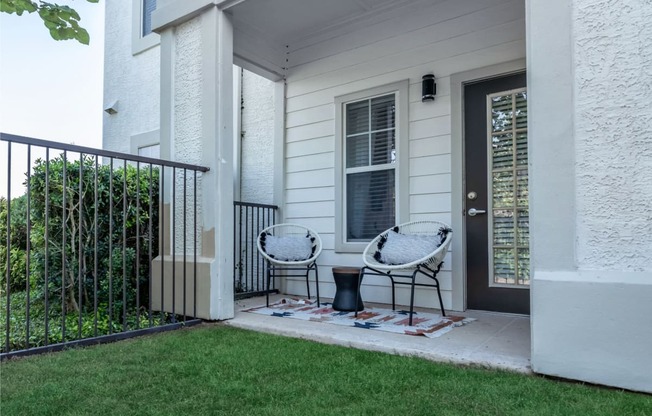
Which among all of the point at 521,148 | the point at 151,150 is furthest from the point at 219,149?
the point at 151,150

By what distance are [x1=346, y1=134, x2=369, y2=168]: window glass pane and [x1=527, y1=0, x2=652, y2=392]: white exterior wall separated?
208 cm

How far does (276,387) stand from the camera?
182 cm

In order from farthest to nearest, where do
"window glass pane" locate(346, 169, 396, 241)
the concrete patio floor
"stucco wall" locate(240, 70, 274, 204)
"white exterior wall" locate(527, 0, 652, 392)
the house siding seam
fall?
"stucco wall" locate(240, 70, 274, 204), "window glass pane" locate(346, 169, 396, 241), the house siding seam, the concrete patio floor, "white exterior wall" locate(527, 0, 652, 392)

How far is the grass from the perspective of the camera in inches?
62.8

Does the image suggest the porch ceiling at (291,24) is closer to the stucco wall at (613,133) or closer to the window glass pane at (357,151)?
the window glass pane at (357,151)

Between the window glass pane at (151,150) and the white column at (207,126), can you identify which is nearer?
the white column at (207,126)

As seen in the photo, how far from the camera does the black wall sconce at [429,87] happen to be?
3.53 m

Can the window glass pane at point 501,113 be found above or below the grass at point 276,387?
above

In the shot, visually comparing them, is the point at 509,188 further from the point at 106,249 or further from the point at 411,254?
the point at 106,249

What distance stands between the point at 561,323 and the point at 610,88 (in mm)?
1057

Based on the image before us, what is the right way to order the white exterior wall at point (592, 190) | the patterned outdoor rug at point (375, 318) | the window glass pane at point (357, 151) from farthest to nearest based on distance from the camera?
1. the window glass pane at point (357, 151)
2. the patterned outdoor rug at point (375, 318)
3. the white exterior wall at point (592, 190)

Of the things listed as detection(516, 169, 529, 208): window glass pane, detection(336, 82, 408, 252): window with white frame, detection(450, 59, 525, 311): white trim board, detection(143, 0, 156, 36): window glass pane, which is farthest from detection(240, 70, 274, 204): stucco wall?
detection(516, 169, 529, 208): window glass pane

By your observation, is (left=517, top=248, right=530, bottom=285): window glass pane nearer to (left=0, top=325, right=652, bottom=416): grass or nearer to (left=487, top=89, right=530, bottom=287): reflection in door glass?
(left=487, top=89, right=530, bottom=287): reflection in door glass

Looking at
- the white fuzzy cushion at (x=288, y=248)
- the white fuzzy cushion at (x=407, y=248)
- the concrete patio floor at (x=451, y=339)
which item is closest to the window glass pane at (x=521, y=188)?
the white fuzzy cushion at (x=407, y=248)
